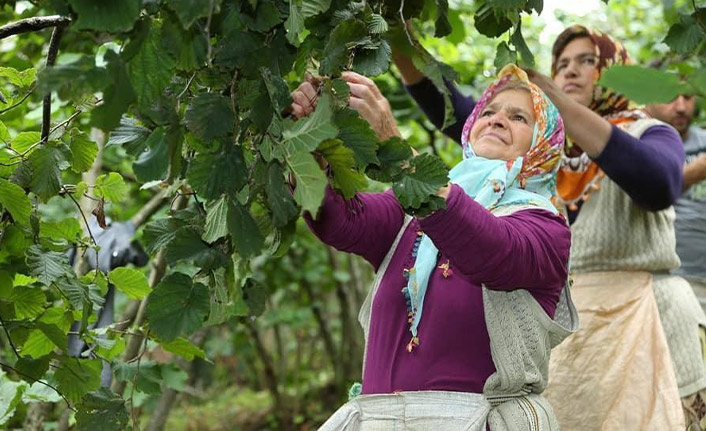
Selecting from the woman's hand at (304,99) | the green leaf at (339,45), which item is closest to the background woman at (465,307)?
the woman's hand at (304,99)

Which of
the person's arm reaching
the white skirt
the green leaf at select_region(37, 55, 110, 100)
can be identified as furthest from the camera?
the white skirt

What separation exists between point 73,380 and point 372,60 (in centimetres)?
103

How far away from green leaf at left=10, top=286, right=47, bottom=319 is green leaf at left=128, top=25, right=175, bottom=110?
0.99 m

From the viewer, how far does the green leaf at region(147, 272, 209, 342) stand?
1.42 meters

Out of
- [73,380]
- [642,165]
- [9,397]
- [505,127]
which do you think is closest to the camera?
[73,380]

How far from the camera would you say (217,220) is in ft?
4.73

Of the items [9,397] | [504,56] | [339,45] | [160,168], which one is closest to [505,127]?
[504,56]

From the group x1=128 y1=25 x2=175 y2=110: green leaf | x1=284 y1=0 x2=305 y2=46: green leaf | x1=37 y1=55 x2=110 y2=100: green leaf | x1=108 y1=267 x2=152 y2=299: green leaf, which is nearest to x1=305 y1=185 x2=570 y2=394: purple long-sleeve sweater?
x1=108 y1=267 x2=152 y2=299: green leaf

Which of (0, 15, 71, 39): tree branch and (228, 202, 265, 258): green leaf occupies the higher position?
(0, 15, 71, 39): tree branch

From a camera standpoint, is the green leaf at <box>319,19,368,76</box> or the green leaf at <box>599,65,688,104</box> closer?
the green leaf at <box>599,65,688,104</box>

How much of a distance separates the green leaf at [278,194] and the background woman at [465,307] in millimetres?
496

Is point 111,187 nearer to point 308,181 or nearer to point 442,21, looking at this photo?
point 442,21

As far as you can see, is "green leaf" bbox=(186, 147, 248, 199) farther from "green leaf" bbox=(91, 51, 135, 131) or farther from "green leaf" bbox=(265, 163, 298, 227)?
"green leaf" bbox=(91, 51, 135, 131)

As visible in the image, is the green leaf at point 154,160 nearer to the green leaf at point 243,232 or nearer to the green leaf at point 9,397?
the green leaf at point 243,232
